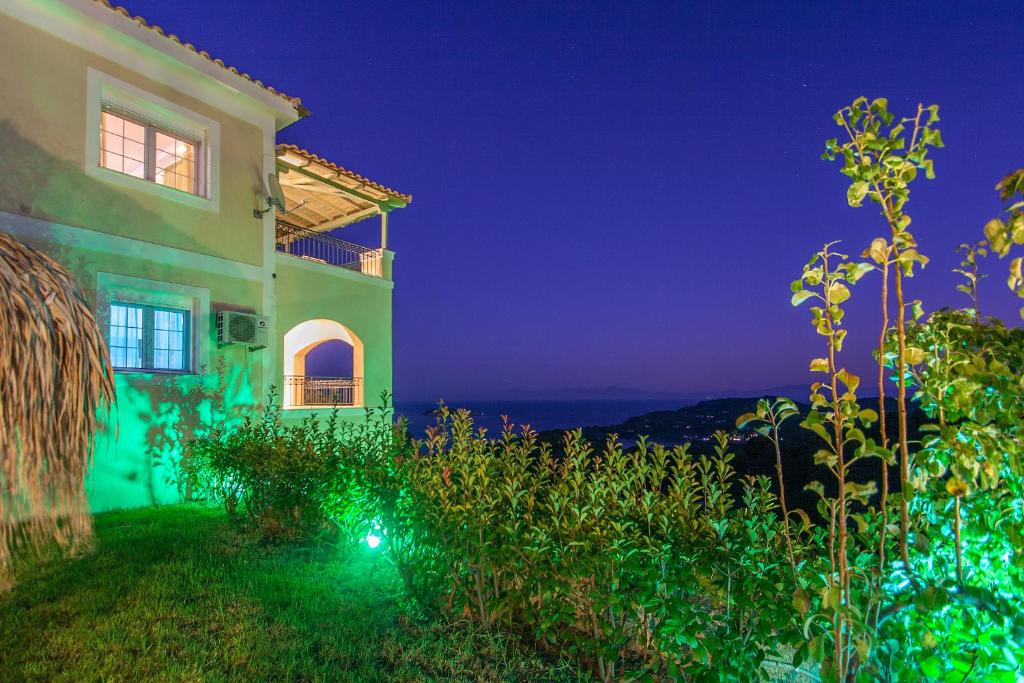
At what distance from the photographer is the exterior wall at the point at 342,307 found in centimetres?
1090

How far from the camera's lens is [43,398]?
3.69m

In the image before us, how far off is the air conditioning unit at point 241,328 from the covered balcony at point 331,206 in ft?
8.03

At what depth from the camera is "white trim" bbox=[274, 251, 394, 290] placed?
1088cm

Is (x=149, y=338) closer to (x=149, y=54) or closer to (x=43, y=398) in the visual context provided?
(x=149, y=54)

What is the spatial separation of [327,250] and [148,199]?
14.5 feet

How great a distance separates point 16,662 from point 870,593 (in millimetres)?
4160

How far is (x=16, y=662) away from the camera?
3.02m

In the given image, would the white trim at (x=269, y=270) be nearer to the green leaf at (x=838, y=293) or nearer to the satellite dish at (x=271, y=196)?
the satellite dish at (x=271, y=196)

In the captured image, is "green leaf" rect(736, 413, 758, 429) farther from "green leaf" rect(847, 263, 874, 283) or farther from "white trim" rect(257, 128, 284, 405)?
"white trim" rect(257, 128, 284, 405)

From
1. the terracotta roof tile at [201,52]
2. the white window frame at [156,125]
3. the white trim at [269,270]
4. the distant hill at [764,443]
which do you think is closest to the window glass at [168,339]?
the white trim at [269,270]

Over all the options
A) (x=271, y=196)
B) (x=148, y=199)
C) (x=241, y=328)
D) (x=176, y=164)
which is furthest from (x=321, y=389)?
(x=148, y=199)

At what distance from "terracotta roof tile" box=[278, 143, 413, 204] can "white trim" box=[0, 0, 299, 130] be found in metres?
0.59

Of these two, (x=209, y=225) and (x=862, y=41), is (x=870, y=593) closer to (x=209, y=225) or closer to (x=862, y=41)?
(x=862, y=41)

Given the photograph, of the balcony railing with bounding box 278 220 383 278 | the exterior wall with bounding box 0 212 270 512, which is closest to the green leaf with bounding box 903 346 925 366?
the exterior wall with bounding box 0 212 270 512
